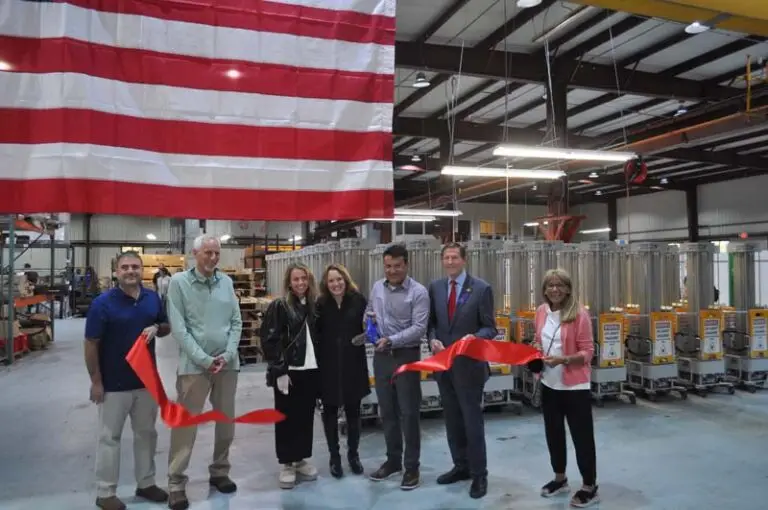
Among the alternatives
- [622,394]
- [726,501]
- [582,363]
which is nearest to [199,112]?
[582,363]

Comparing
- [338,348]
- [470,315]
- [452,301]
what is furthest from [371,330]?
[470,315]

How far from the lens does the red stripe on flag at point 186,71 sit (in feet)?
8.51

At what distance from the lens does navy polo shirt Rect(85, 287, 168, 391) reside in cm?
362

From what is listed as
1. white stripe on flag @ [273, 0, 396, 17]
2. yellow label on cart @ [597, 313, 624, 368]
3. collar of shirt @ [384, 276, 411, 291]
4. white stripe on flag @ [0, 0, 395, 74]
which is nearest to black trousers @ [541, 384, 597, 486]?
collar of shirt @ [384, 276, 411, 291]

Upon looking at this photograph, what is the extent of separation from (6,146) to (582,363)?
3.44 metres

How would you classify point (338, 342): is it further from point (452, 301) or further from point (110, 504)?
point (110, 504)

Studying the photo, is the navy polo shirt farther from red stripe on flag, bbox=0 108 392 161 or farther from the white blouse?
the white blouse

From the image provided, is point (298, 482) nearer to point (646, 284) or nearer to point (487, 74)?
point (646, 284)

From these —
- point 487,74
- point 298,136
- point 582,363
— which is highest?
point 487,74

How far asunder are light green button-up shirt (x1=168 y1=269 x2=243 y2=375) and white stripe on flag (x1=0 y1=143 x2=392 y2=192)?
115 cm

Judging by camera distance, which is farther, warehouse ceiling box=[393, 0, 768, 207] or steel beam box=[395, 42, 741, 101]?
steel beam box=[395, 42, 741, 101]

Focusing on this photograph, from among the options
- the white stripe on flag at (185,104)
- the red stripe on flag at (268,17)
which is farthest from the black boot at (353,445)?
the red stripe on flag at (268,17)

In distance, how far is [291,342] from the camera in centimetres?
408

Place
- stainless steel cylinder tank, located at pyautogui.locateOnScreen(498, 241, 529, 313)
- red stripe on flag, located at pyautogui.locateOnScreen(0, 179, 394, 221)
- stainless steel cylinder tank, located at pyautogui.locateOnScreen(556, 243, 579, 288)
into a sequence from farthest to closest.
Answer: stainless steel cylinder tank, located at pyautogui.locateOnScreen(556, 243, 579, 288), stainless steel cylinder tank, located at pyautogui.locateOnScreen(498, 241, 529, 313), red stripe on flag, located at pyautogui.locateOnScreen(0, 179, 394, 221)
